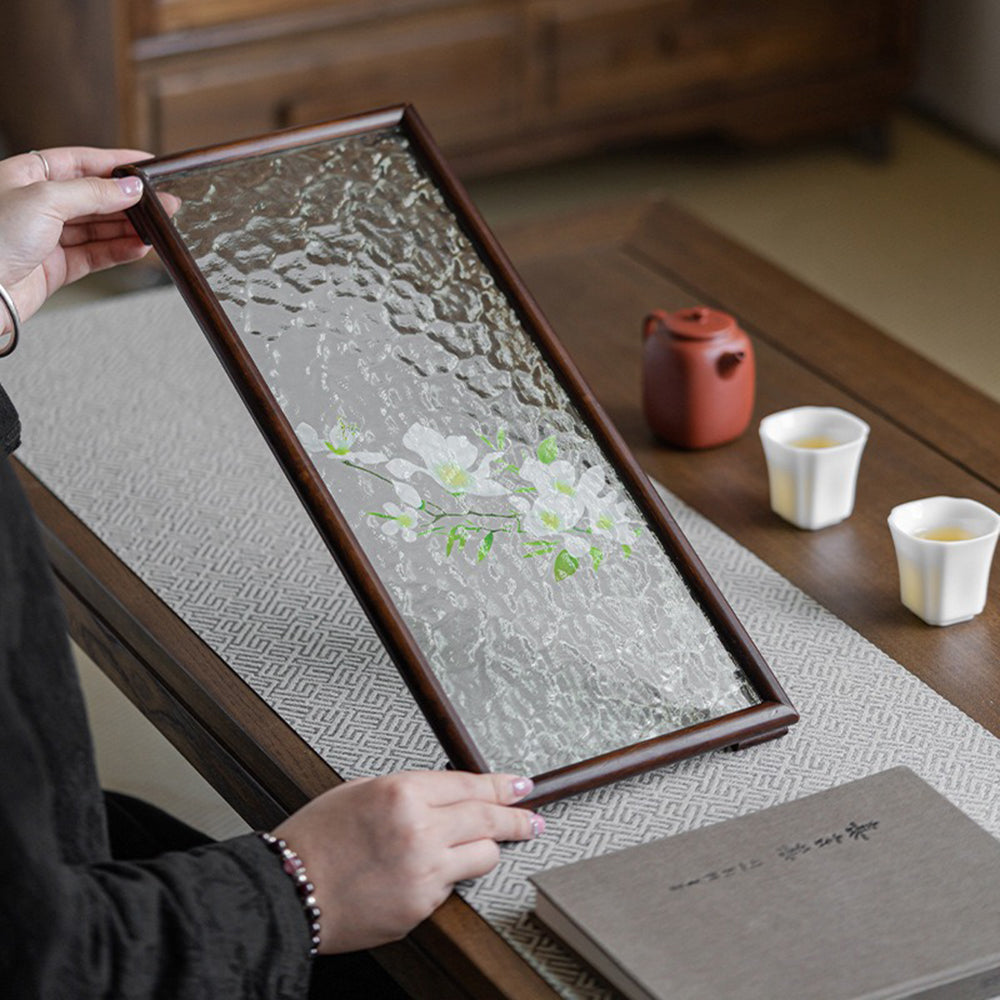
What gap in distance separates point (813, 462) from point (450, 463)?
0.36 metres

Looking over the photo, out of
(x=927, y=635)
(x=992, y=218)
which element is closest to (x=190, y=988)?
(x=927, y=635)

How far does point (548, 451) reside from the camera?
1309 millimetres

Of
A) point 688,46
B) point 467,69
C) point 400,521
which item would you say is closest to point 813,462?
point 400,521

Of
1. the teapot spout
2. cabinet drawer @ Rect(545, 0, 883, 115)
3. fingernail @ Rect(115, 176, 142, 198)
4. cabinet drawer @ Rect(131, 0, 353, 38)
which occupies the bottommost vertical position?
cabinet drawer @ Rect(545, 0, 883, 115)

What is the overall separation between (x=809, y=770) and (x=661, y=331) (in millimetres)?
578

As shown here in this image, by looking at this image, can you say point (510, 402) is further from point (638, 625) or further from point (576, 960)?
point (576, 960)

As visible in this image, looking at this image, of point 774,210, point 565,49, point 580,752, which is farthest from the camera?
point 774,210

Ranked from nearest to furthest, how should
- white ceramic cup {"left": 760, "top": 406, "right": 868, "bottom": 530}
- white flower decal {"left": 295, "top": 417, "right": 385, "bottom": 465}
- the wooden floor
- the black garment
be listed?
the black garment → white flower decal {"left": 295, "top": 417, "right": 385, "bottom": 465} → white ceramic cup {"left": 760, "top": 406, "right": 868, "bottom": 530} → the wooden floor

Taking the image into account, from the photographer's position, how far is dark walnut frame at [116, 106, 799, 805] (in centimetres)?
116

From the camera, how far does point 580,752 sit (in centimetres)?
117

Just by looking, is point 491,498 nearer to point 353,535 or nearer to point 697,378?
point 353,535

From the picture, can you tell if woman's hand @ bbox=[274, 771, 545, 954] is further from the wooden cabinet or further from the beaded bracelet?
the wooden cabinet

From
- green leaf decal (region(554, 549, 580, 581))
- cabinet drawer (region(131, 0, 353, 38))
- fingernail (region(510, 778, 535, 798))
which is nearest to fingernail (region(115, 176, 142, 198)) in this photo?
green leaf decal (region(554, 549, 580, 581))

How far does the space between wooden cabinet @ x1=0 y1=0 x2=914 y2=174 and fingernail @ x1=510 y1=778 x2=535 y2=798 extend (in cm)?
214
